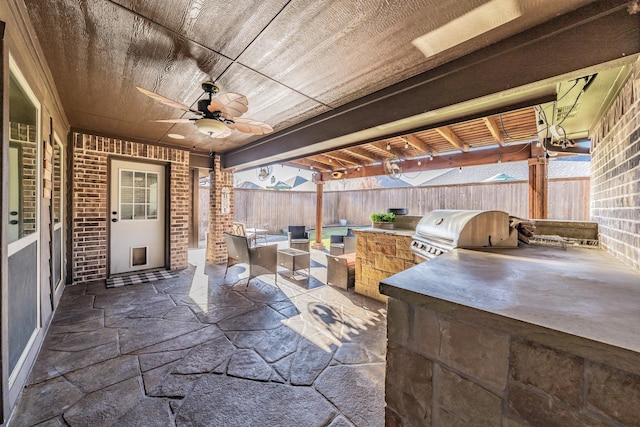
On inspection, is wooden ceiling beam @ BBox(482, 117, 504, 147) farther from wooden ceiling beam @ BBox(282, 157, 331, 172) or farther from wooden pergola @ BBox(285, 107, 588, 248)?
wooden ceiling beam @ BBox(282, 157, 331, 172)

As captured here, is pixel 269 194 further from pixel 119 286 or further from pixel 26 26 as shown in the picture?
pixel 26 26

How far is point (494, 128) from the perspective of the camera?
402 centimetres

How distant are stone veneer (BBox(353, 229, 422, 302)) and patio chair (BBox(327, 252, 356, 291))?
0.57 feet

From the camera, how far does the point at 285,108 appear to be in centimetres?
315

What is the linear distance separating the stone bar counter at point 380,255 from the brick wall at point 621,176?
169 centimetres

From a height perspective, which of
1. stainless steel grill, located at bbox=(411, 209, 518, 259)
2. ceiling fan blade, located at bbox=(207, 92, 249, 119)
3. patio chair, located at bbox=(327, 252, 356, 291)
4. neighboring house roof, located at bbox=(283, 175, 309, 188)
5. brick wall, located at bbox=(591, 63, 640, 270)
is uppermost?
neighboring house roof, located at bbox=(283, 175, 309, 188)

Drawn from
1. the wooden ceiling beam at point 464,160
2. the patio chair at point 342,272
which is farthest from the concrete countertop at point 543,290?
the wooden ceiling beam at point 464,160

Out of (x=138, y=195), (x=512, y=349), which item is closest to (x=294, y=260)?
(x=138, y=195)

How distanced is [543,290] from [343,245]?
5072mm

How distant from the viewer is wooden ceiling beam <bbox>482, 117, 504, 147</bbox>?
3734mm

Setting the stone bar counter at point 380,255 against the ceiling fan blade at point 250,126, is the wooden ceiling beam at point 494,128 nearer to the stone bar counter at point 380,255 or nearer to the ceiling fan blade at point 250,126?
the stone bar counter at point 380,255

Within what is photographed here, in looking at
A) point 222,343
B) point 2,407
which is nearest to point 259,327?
point 222,343

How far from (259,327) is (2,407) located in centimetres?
179

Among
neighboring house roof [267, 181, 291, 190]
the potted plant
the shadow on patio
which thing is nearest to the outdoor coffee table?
the shadow on patio
